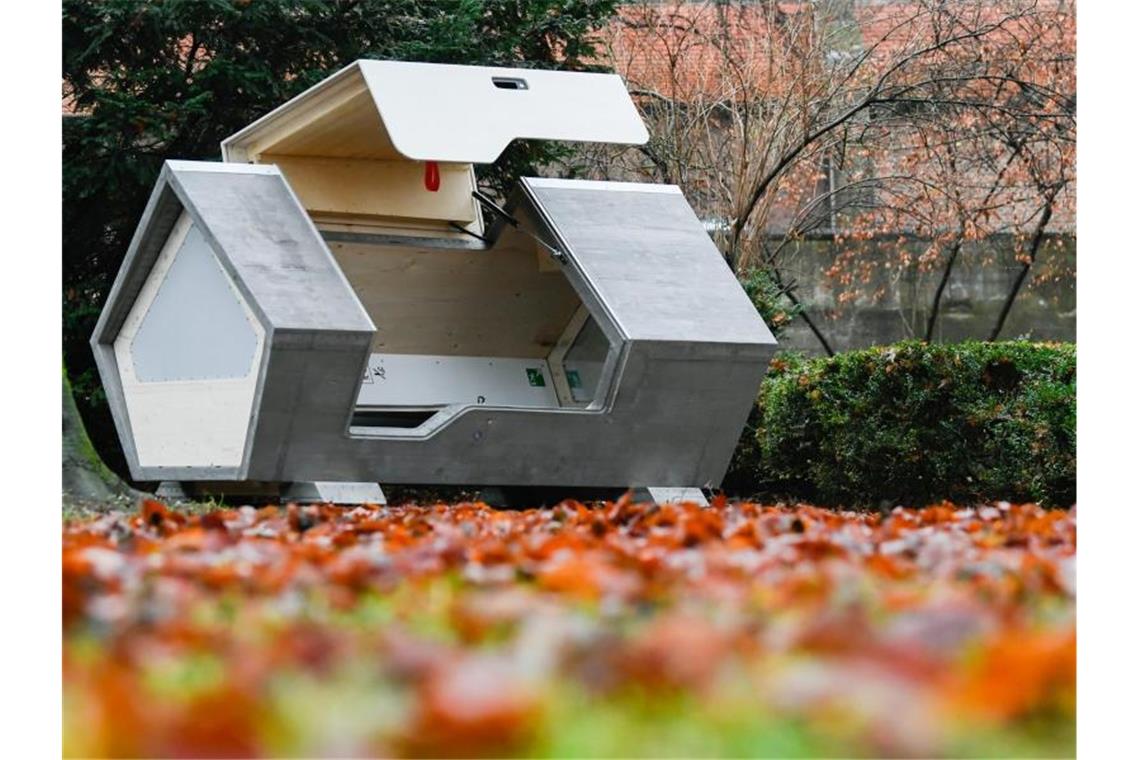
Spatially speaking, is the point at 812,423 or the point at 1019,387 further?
the point at 812,423

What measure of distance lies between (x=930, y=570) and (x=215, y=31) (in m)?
8.22

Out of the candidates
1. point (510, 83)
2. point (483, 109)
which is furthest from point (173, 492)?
point (510, 83)

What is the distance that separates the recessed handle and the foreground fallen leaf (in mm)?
3753

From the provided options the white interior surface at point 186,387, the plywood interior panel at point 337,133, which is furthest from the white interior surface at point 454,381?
the white interior surface at point 186,387

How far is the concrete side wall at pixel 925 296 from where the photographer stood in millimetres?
14742

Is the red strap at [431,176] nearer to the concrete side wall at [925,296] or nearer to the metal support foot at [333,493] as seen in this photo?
the metal support foot at [333,493]

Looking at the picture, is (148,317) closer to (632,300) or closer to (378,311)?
(378,311)

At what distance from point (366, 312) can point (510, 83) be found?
1.12 m

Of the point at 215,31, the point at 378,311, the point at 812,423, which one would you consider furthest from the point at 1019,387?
the point at 215,31

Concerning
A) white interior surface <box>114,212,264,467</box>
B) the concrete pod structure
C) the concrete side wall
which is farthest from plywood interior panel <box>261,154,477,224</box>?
the concrete side wall

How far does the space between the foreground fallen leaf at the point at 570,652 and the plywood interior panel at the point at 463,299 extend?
485 cm

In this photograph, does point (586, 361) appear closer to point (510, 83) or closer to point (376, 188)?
point (376, 188)

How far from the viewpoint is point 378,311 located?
25.6 ft

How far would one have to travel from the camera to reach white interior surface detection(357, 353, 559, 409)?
304 inches
